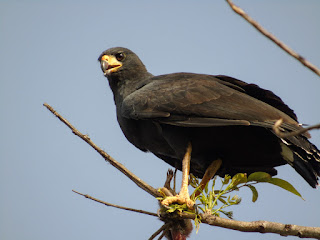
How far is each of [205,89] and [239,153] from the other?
788 mm

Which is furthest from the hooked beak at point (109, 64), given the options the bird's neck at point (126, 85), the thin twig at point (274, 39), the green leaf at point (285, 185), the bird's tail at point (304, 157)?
the thin twig at point (274, 39)

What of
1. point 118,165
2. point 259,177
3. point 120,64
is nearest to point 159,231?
point 118,165

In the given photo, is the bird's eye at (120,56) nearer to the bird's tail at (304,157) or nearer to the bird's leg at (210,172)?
the bird's leg at (210,172)

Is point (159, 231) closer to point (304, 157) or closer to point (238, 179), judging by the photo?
point (238, 179)

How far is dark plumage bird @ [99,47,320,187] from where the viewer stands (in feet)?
14.9

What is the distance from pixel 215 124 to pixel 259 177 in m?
0.67

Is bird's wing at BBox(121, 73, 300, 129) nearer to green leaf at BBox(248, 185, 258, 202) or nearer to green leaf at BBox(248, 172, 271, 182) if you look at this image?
green leaf at BBox(248, 172, 271, 182)

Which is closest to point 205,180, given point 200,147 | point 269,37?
point 200,147

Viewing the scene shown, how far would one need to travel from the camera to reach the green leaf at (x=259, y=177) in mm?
4527

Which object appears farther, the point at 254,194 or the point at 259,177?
the point at 254,194

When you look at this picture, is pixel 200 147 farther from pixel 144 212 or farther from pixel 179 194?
pixel 144 212

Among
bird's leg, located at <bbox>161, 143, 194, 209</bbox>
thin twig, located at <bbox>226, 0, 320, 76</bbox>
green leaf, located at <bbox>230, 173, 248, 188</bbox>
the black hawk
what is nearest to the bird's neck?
the black hawk

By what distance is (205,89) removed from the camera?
5.08 m

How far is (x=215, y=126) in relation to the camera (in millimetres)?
4902
